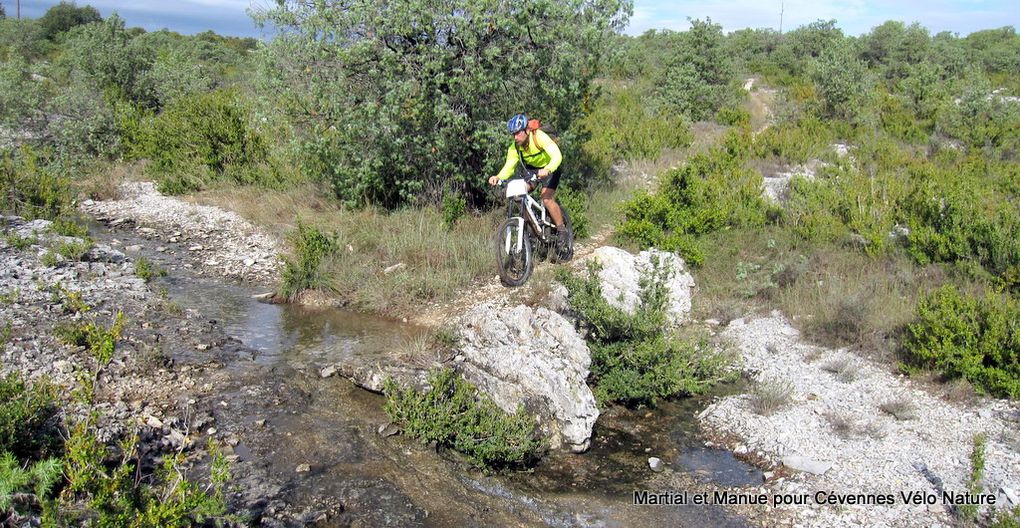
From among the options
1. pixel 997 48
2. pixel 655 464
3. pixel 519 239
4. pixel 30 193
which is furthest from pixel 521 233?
pixel 997 48

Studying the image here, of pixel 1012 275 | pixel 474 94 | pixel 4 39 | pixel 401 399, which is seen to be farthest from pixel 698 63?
pixel 4 39

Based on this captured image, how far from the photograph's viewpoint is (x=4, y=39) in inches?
1350

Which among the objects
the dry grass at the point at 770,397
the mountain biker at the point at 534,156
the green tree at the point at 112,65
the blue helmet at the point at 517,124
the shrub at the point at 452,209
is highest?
the green tree at the point at 112,65

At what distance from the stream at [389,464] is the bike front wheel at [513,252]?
1698mm

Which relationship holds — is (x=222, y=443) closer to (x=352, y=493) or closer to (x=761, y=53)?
(x=352, y=493)

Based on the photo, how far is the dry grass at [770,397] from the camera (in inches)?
261

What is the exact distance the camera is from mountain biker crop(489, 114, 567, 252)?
820 cm

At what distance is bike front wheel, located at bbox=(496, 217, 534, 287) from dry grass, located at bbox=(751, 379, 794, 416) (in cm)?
303

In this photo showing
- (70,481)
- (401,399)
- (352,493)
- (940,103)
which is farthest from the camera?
(940,103)

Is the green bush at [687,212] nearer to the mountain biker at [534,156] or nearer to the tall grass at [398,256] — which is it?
the mountain biker at [534,156]

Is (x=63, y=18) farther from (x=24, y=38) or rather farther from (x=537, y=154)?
(x=537, y=154)

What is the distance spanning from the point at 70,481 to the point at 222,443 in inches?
54.5

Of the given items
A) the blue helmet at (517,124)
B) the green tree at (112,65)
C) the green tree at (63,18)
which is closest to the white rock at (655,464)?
the blue helmet at (517,124)

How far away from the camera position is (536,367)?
21.2 feet
